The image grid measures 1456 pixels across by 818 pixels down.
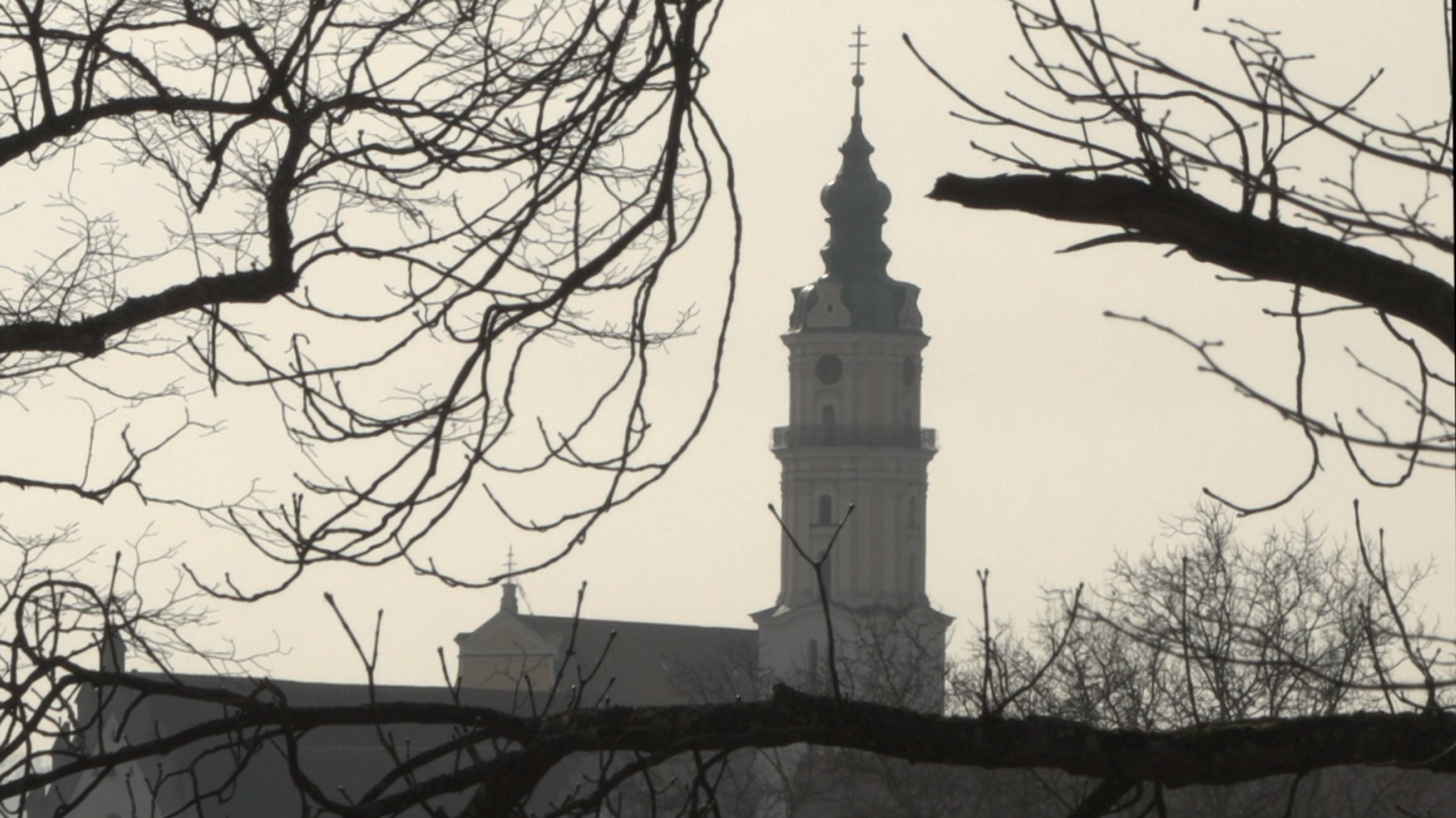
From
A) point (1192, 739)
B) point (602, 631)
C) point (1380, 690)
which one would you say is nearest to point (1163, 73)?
point (1380, 690)

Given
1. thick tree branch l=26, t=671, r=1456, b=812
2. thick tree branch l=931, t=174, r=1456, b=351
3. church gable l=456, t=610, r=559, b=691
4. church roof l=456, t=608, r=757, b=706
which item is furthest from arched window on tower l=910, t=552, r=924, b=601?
thick tree branch l=931, t=174, r=1456, b=351

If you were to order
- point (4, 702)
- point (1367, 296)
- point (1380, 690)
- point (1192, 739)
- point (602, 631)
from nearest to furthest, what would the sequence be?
point (1380, 690)
point (1367, 296)
point (1192, 739)
point (4, 702)
point (602, 631)

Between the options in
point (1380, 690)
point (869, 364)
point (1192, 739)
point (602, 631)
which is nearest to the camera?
point (1380, 690)

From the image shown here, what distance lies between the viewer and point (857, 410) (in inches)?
3285

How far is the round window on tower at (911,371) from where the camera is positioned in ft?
276

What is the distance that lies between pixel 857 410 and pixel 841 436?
1.23m

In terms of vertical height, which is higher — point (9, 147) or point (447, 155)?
point (9, 147)

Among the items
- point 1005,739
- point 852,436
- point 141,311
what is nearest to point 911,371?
point 852,436

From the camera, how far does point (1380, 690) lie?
2.66m

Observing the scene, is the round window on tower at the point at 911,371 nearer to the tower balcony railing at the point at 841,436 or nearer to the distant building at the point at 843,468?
the distant building at the point at 843,468


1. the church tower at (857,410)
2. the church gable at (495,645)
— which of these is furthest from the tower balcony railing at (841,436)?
the church gable at (495,645)

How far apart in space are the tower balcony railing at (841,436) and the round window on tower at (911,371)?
1.74 metres

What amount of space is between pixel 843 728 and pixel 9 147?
4.37m

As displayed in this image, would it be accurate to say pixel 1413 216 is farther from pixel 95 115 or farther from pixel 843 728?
pixel 95 115
